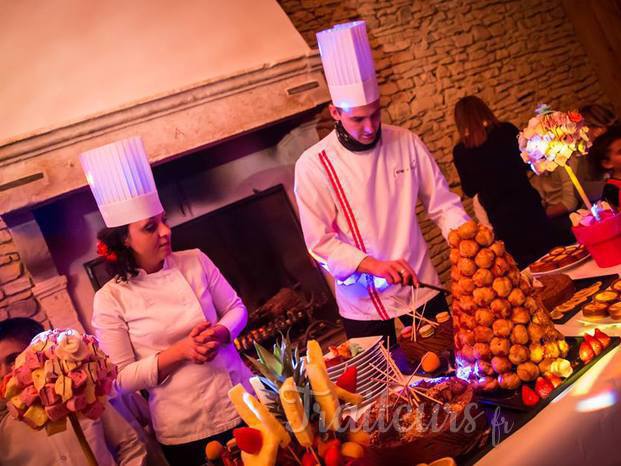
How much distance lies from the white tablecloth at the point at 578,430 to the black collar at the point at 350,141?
136cm

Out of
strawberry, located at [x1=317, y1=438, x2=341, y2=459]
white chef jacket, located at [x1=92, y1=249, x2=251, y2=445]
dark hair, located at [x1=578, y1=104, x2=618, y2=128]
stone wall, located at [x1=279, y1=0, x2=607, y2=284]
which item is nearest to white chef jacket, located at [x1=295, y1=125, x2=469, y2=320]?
white chef jacket, located at [x1=92, y1=249, x2=251, y2=445]

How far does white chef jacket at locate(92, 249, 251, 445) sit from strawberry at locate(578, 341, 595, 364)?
1.30m

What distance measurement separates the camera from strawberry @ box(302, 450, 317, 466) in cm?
108

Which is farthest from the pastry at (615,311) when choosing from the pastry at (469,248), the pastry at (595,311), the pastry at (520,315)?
the pastry at (469,248)

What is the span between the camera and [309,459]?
1.09 metres

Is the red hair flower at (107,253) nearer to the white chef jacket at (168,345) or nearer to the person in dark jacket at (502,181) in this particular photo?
the white chef jacket at (168,345)

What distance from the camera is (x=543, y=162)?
198 centimetres

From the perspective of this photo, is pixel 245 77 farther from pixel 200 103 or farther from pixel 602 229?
pixel 602 229

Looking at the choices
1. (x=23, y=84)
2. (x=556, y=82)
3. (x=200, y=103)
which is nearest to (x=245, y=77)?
(x=200, y=103)

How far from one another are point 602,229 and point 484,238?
2.16 feet

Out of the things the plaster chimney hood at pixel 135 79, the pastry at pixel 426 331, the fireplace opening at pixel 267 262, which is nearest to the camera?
the pastry at pixel 426 331

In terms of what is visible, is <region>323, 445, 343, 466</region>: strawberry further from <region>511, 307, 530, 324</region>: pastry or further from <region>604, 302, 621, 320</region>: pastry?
<region>604, 302, 621, 320</region>: pastry

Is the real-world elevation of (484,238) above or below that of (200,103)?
below

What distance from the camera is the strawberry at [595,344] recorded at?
1.32 metres
